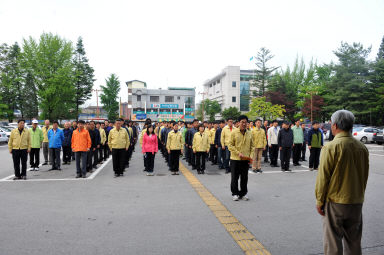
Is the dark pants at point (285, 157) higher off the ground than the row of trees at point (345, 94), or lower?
lower

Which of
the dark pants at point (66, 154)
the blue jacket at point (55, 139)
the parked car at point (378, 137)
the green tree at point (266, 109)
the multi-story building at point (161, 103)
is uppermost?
the multi-story building at point (161, 103)

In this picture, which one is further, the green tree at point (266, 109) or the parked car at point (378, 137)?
the green tree at point (266, 109)

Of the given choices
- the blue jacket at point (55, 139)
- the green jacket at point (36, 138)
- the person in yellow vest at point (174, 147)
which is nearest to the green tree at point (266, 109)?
the person in yellow vest at point (174, 147)

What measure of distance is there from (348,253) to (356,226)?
0.89 feet

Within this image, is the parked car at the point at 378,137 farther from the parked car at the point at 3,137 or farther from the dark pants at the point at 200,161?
the parked car at the point at 3,137

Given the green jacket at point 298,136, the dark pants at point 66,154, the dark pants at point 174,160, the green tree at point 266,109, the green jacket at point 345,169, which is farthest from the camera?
the green tree at point 266,109

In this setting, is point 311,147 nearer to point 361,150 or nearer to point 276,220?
point 276,220

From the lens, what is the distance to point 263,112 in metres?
42.8

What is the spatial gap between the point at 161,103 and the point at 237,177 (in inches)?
2739

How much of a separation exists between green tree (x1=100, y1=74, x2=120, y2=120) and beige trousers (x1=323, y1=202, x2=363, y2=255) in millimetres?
65306

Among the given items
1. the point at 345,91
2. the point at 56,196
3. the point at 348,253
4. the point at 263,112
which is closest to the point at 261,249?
the point at 348,253

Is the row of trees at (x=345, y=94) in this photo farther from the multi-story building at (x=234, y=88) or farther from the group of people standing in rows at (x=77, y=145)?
the group of people standing in rows at (x=77, y=145)

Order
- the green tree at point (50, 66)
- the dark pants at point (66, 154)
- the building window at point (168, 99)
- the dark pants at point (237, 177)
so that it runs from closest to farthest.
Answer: the dark pants at point (237, 177)
the dark pants at point (66, 154)
the green tree at point (50, 66)
the building window at point (168, 99)

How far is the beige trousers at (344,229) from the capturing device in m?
2.57
